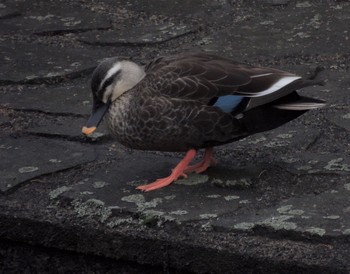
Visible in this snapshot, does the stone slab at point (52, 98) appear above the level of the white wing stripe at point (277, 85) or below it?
below

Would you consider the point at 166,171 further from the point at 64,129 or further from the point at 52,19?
the point at 52,19

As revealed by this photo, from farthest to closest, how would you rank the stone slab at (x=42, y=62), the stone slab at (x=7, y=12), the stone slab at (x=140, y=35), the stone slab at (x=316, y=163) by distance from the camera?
the stone slab at (x=7, y=12), the stone slab at (x=140, y=35), the stone slab at (x=42, y=62), the stone slab at (x=316, y=163)

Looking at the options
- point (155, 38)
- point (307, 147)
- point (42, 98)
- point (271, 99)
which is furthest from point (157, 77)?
point (155, 38)

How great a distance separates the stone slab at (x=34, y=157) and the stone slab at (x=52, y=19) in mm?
1338

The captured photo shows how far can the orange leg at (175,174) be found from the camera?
11.8 ft

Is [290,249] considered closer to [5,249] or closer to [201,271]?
[201,271]

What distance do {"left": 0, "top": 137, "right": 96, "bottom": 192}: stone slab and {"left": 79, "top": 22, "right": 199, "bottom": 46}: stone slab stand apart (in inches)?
43.6

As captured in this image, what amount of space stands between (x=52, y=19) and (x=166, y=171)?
194 cm

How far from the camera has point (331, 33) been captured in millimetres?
5031

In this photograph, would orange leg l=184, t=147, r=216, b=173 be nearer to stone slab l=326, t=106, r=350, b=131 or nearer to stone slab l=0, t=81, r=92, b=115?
stone slab l=326, t=106, r=350, b=131

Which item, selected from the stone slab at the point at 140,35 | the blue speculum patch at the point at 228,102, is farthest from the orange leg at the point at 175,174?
the stone slab at the point at 140,35

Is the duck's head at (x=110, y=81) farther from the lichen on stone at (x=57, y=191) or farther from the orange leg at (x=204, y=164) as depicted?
the orange leg at (x=204, y=164)

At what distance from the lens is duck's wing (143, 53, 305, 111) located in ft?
11.8

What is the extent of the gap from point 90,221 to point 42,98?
1.25m
